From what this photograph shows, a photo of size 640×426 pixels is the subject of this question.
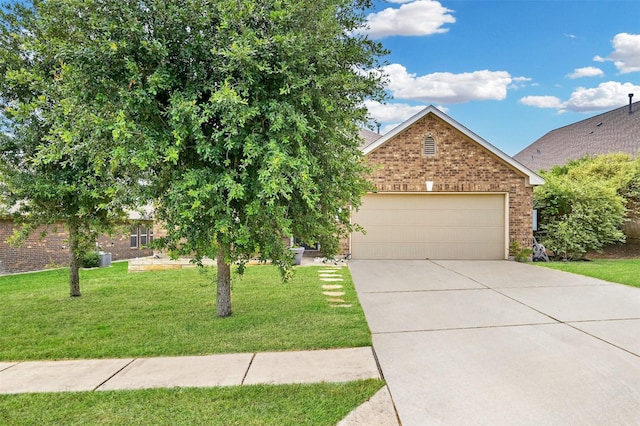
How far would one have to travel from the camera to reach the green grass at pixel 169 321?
4555 millimetres

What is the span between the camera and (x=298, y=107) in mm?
4500

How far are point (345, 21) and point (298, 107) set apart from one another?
158 cm

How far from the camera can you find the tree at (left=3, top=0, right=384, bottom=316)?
159 inches

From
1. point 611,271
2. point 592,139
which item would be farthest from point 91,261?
point 592,139

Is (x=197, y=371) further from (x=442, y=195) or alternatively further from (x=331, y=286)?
(x=442, y=195)

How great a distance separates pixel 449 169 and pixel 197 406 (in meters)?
11.1

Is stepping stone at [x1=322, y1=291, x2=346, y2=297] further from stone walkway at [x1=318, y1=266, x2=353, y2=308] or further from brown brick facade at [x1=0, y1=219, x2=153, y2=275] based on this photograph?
brown brick facade at [x1=0, y1=219, x2=153, y2=275]

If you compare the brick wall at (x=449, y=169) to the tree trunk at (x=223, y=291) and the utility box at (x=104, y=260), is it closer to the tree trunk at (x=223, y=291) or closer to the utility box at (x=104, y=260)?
the tree trunk at (x=223, y=291)

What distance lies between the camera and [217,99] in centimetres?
376

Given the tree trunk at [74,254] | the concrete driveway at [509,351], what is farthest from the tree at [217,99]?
the tree trunk at [74,254]

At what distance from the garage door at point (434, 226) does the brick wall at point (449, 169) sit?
37 centimetres

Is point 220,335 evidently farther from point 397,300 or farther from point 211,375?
point 397,300

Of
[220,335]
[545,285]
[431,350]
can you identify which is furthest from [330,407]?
[545,285]

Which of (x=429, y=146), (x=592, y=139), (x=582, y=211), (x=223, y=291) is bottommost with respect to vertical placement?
(x=223, y=291)
